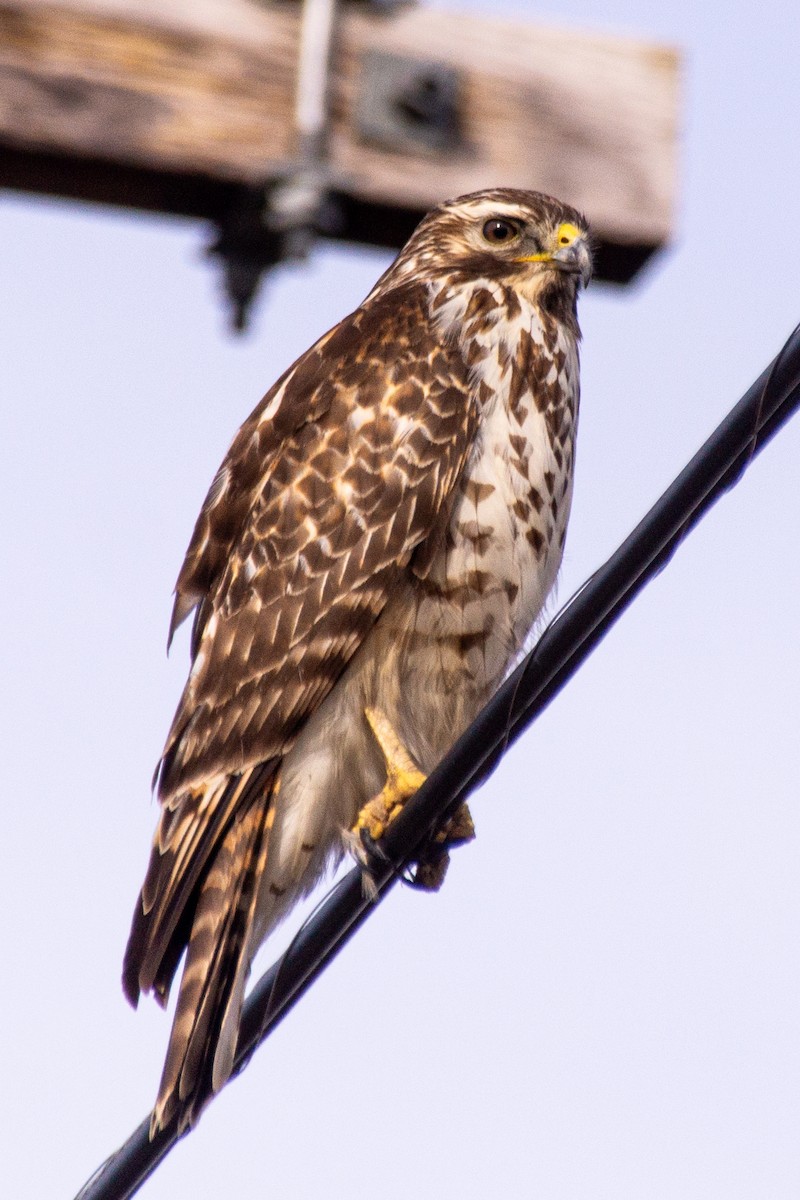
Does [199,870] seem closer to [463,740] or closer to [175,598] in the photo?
[175,598]

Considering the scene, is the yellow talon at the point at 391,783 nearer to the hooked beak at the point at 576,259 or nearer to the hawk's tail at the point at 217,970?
the hawk's tail at the point at 217,970

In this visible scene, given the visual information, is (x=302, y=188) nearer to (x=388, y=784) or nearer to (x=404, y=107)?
(x=404, y=107)

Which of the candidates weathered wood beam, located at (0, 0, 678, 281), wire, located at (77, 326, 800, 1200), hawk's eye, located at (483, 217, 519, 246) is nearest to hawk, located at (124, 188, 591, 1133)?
hawk's eye, located at (483, 217, 519, 246)

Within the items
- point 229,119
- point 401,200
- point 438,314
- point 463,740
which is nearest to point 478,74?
point 401,200

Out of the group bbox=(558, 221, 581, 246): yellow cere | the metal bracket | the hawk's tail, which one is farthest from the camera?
bbox=(558, 221, 581, 246): yellow cere

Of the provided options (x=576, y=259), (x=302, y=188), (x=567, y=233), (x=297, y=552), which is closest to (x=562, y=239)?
(x=567, y=233)

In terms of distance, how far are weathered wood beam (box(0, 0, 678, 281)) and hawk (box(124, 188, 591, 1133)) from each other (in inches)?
20.0

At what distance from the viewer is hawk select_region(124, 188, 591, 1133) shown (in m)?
3.54

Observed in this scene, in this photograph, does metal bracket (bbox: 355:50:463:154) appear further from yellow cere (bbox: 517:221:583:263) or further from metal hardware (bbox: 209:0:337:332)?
yellow cere (bbox: 517:221:583:263)

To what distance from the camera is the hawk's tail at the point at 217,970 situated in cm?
318

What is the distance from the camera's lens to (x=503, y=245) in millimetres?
4125

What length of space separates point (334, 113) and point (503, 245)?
1.16 m

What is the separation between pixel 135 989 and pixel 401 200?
4.91 feet

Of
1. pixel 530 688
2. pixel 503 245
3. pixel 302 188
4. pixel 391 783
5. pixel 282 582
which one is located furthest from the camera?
pixel 503 245
